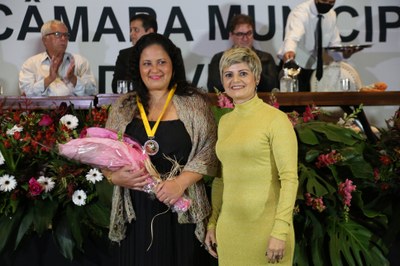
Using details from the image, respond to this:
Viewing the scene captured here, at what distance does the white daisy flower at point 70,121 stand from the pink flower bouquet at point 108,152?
0.91 metres

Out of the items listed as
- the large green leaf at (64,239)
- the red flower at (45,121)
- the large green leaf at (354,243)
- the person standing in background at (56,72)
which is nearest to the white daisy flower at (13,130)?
the red flower at (45,121)

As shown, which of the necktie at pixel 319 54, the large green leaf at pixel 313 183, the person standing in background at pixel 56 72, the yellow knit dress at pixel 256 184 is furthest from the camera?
the necktie at pixel 319 54

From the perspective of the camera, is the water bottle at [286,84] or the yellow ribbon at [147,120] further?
the water bottle at [286,84]

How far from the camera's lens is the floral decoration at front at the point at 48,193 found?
2.99m

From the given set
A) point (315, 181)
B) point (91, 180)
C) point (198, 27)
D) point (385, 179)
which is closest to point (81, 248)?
point (91, 180)

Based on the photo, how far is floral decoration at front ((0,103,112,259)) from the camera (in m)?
2.99

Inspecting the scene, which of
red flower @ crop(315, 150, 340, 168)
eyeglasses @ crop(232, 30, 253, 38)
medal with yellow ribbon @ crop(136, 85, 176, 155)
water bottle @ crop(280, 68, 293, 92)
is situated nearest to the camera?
medal with yellow ribbon @ crop(136, 85, 176, 155)

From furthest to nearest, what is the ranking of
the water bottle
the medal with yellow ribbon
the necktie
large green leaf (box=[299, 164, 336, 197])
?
the necktie, the water bottle, large green leaf (box=[299, 164, 336, 197]), the medal with yellow ribbon

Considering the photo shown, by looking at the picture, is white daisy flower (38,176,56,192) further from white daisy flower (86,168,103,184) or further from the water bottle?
the water bottle

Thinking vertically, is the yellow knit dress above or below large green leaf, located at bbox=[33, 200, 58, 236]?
above

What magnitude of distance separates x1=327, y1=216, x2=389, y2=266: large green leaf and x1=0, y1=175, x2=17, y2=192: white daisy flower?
1501mm

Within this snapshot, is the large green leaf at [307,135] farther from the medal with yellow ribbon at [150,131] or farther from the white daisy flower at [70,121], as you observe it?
the white daisy flower at [70,121]

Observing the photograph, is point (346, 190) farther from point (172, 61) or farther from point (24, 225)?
point (24, 225)

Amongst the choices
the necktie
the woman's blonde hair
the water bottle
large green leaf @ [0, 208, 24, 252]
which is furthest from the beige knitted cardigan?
the necktie
